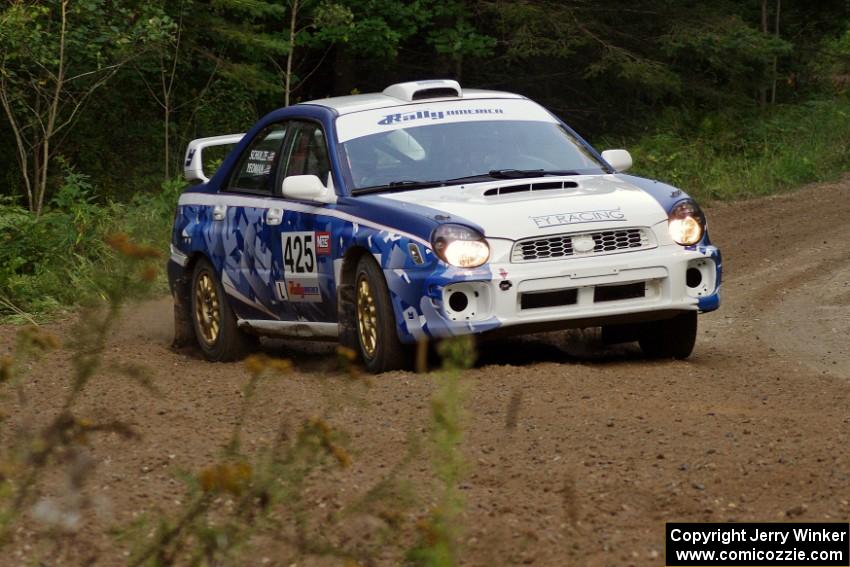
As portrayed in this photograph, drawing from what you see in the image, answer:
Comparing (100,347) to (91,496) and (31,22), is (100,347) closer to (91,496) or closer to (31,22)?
(91,496)

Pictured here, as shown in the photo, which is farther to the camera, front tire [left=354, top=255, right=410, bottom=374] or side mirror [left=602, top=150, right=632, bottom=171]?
side mirror [left=602, top=150, right=632, bottom=171]

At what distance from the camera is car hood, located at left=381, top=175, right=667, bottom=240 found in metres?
8.01

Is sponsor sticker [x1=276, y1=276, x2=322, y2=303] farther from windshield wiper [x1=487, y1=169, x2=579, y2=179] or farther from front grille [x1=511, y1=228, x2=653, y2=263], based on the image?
front grille [x1=511, y1=228, x2=653, y2=263]

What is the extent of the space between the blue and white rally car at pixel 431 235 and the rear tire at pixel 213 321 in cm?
1

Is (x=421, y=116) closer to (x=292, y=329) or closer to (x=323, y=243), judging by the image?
(x=323, y=243)

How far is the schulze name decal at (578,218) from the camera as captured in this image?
316 inches

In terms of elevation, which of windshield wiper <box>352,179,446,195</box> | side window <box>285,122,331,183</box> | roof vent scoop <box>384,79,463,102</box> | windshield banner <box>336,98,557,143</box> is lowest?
windshield wiper <box>352,179,446,195</box>

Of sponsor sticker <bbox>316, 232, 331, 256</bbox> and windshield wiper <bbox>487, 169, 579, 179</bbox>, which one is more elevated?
windshield wiper <bbox>487, 169, 579, 179</bbox>

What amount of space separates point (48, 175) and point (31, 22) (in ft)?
14.2

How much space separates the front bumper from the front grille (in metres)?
0.04

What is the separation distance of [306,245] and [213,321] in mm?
1606

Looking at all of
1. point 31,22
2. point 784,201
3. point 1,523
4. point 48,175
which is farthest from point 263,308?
point 48,175

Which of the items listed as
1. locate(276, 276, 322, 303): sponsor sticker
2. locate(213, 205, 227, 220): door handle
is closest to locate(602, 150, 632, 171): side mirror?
locate(276, 276, 322, 303): sponsor sticker

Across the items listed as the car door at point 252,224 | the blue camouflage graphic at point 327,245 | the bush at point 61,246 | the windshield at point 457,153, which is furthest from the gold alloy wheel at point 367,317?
the bush at point 61,246
